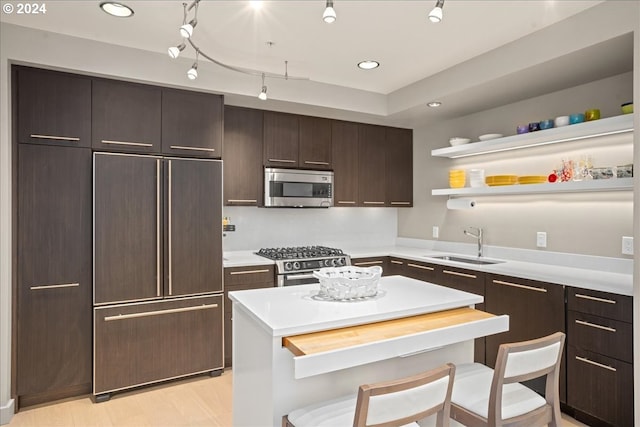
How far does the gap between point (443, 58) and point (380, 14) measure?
935 mm

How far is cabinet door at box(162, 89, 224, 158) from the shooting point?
3146mm

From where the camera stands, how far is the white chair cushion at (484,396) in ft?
5.21

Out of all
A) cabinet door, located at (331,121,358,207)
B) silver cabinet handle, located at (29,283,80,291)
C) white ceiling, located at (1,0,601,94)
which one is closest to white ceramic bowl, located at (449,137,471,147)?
white ceiling, located at (1,0,601,94)

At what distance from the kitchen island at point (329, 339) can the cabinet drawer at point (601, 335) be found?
926 millimetres

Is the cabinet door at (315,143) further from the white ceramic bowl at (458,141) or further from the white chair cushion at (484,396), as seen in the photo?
the white chair cushion at (484,396)

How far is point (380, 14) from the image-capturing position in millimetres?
2465

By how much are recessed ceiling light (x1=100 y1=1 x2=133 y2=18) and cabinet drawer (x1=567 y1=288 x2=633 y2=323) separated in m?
3.23

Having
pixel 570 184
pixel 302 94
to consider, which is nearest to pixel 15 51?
pixel 302 94

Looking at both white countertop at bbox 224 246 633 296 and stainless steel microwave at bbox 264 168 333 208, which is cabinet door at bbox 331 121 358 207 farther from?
white countertop at bbox 224 246 633 296

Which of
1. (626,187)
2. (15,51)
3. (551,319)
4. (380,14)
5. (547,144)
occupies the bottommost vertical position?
(551,319)

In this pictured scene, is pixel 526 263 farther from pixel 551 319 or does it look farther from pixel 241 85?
pixel 241 85

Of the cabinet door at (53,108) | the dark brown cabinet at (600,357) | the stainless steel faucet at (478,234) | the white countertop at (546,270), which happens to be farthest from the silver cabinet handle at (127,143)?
the dark brown cabinet at (600,357)

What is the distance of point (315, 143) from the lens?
412cm

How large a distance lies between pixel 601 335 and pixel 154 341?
9.91 ft
